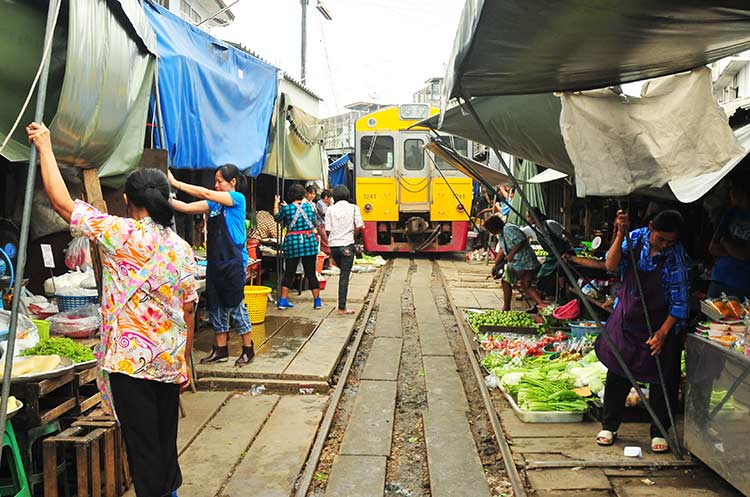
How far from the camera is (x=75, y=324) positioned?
4688mm

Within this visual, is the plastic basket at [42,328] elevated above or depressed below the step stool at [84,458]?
above

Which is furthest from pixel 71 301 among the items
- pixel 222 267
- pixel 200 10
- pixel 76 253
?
pixel 200 10

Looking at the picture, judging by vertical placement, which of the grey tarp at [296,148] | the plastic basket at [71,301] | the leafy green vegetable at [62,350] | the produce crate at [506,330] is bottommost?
the produce crate at [506,330]

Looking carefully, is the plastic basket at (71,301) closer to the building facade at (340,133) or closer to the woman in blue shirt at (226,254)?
the woman in blue shirt at (226,254)

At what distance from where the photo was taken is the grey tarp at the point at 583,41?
284 cm

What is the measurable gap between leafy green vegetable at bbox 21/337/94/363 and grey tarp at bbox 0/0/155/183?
3.71 ft

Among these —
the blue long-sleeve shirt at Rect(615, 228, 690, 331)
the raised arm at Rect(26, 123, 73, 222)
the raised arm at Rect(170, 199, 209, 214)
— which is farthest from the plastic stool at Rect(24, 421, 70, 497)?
the blue long-sleeve shirt at Rect(615, 228, 690, 331)

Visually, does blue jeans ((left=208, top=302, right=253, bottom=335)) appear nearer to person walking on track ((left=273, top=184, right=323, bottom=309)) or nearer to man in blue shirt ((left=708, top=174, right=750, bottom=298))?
person walking on track ((left=273, top=184, right=323, bottom=309))

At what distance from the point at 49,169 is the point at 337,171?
63.5ft

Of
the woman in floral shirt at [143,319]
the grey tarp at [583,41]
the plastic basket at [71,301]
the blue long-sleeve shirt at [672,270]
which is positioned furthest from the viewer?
the plastic basket at [71,301]

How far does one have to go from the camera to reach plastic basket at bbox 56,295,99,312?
5.14 metres

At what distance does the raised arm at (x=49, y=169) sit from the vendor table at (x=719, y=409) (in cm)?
355

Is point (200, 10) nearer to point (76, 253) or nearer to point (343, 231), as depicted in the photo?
point (343, 231)

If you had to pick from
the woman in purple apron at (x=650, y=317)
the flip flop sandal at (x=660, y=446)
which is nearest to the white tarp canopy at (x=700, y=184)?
the woman in purple apron at (x=650, y=317)
